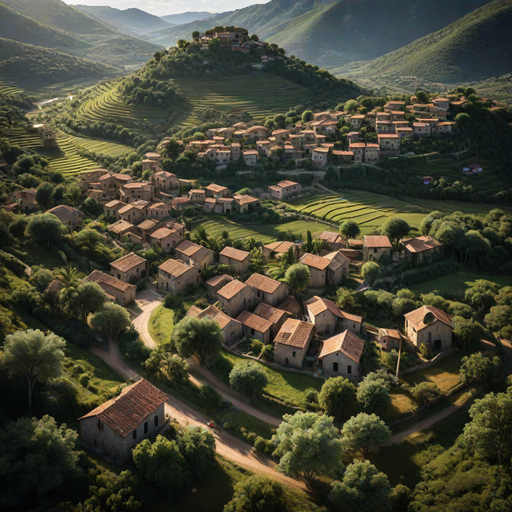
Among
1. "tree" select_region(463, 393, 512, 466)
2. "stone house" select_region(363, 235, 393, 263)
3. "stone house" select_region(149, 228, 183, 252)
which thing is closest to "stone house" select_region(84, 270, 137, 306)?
"stone house" select_region(149, 228, 183, 252)

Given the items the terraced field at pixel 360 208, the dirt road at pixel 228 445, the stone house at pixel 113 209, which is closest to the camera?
the dirt road at pixel 228 445

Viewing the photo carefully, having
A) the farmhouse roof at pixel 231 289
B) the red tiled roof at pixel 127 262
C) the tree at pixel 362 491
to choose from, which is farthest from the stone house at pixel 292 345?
the red tiled roof at pixel 127 262

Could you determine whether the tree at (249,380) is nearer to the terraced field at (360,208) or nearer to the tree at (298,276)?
the tree at (298,276)

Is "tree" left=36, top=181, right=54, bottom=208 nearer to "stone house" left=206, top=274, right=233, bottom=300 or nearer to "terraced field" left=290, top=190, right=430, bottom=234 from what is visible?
"stone house" left=206, top=274, right=233, bottom=300

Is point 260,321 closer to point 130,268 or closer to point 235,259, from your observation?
point 235,259

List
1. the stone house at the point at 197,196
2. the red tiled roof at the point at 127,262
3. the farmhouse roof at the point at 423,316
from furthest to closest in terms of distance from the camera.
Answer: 1. the stone house at the point at 197,196
2. the red tiled roof at the point at 127,262
3. the farmhouse roof at the point at 423,316

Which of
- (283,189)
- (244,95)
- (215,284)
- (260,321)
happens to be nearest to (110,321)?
(215,284)

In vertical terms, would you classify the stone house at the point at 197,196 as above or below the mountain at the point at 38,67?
below
